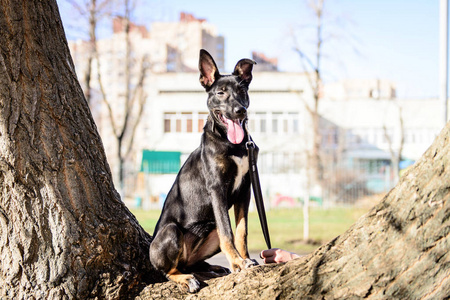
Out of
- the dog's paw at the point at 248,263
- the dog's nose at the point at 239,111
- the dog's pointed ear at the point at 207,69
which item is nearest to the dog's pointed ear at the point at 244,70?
the dog's pointed ear at the point at 207,69

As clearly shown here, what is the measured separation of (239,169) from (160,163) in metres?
28.2

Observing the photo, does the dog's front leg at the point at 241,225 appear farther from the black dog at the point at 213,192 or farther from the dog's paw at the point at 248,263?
the dog's paw at the point at 248,263

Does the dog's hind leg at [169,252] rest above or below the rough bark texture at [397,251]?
below

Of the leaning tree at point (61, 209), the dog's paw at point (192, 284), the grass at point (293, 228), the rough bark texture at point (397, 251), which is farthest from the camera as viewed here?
the grass at point (293, 228)

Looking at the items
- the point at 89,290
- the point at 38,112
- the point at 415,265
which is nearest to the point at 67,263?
the point at 89,290

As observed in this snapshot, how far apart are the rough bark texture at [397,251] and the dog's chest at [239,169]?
1.19 m

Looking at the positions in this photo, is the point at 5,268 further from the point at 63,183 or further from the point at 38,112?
the point at 38,112

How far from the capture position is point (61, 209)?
10.3ft

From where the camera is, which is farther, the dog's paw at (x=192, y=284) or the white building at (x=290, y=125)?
the white building at (x=290, y=125)

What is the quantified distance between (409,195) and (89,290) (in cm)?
206

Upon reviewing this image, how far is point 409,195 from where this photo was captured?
2275 mm

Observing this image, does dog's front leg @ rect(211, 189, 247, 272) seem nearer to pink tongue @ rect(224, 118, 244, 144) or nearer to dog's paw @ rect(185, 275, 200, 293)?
dog's paw @ rect(185, 275, 200, 293)

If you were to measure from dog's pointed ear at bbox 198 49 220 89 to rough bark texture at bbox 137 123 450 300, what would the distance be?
1858mm

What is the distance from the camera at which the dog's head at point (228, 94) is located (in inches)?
148
